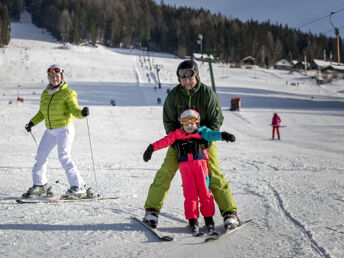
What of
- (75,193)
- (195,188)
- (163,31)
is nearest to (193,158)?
(195,188)

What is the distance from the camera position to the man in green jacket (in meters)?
2.85

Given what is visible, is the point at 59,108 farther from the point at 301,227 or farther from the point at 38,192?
the point at 301,227

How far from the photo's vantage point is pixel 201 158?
280 centimetres

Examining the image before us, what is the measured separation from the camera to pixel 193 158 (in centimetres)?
279

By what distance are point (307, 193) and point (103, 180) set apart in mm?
3128

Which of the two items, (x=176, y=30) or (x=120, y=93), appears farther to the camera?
(x=176, y=30)

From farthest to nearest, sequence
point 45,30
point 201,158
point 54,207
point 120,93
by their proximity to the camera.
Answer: point 45,30 < point 120,93 < point 54,207 < point 201,158

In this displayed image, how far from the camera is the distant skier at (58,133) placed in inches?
152

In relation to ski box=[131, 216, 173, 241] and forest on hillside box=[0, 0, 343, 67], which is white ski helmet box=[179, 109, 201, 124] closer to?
ski box=[131, 216, 173, 241]

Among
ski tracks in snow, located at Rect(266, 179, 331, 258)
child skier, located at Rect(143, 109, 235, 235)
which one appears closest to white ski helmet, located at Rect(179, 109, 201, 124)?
child skier, located at Rect(143, 109, 235, 235)

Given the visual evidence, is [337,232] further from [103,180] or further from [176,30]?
[176,30]

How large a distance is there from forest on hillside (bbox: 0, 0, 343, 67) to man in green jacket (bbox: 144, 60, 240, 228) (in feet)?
297

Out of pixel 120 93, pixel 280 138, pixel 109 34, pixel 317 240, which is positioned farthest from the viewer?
pixel 109 34

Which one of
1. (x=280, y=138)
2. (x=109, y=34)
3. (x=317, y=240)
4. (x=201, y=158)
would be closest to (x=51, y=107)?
(x=201, y=158)
